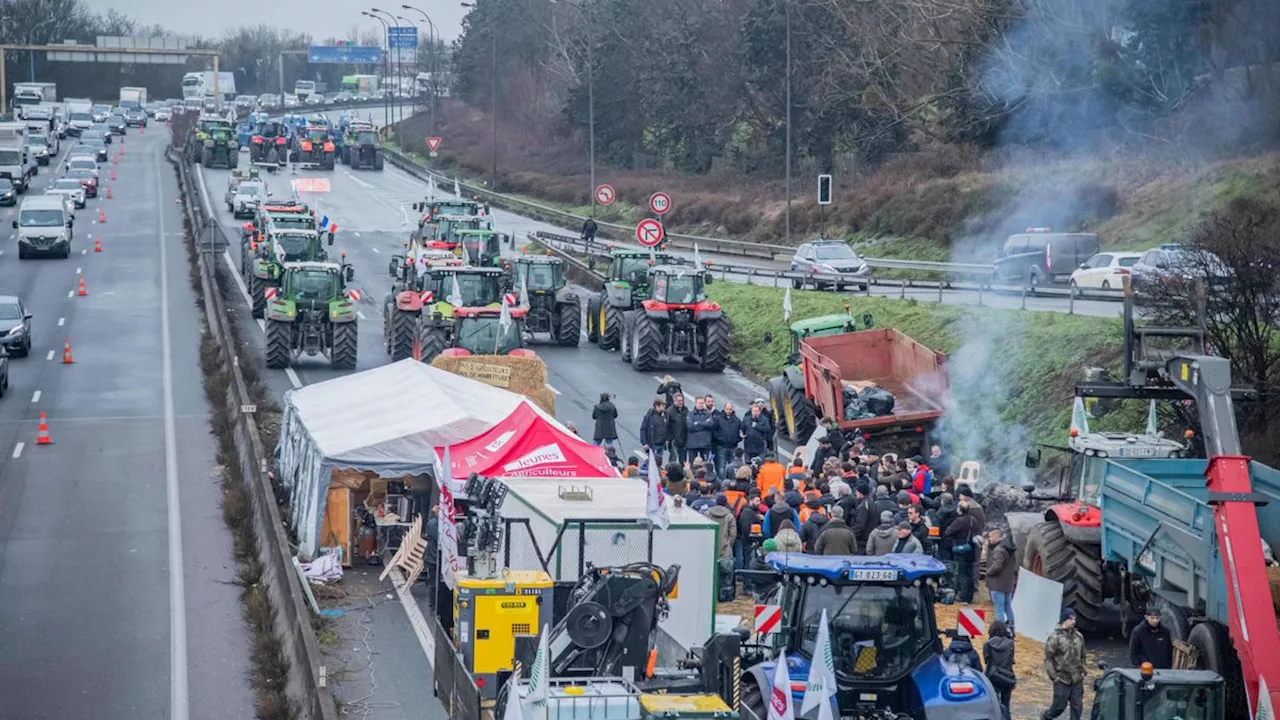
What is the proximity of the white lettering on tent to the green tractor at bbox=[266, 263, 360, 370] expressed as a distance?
17.2 metres

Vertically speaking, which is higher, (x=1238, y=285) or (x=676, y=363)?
(x=1238, y=285)

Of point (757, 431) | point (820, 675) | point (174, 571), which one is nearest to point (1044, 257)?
point (757, 431)

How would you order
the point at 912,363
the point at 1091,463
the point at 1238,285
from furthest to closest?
the point at 912,363
the point at 1238,285
the point at 1091,463

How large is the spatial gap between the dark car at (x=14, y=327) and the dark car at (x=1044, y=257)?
79.2 feet

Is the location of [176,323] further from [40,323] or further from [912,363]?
[912,363]

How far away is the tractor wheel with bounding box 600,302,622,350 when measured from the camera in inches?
1628

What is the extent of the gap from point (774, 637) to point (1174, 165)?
35.9 meters

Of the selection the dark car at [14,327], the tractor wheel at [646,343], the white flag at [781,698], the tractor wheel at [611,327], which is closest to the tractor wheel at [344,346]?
the tractor wheel at [646,343]

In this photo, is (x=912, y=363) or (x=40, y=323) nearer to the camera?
(x=912, y=363)

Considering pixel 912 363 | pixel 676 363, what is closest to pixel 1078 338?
pixel 912 363

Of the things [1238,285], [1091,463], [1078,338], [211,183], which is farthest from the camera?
[211,183]

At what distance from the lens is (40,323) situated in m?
45.8

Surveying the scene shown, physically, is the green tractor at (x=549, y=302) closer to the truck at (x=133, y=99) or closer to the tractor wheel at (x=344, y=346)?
the tractor wheel at (x=344, y=346)

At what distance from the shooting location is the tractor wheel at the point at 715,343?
38.2 meters
